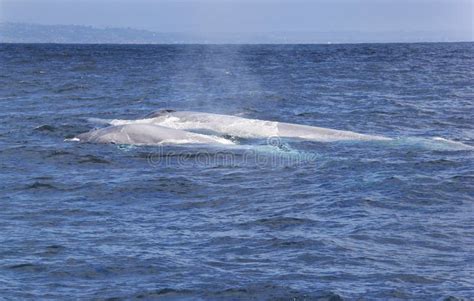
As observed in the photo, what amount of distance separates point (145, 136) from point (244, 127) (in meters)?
4.04

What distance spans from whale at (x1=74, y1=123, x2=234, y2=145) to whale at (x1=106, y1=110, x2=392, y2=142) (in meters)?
1.37

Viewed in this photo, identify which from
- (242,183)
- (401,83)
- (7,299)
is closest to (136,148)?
(242,183)

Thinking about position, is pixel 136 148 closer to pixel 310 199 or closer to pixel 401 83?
pixel 310 199

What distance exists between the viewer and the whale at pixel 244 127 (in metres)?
26.7

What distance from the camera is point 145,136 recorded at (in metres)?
25.3

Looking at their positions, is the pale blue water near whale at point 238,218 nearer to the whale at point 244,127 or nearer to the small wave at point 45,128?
the small wave at point 45,128

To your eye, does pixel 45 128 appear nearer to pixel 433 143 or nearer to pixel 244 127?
pixel 244 127

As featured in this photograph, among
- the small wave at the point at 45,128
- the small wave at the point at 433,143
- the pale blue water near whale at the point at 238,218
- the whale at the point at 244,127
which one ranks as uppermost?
the whale at the point at 244,127

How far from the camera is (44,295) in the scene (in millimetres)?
11719

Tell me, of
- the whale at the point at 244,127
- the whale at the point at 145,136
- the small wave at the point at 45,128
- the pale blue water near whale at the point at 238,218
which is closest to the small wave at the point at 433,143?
the pale blue water near whale at the point at 238,218

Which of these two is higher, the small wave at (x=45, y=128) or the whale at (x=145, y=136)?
the whale at (x=145, y=136)

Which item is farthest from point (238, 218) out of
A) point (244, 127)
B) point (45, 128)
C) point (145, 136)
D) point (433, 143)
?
point (45, 128)

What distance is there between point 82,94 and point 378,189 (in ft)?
97.2

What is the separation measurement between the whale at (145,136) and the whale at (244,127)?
137 centimetres
